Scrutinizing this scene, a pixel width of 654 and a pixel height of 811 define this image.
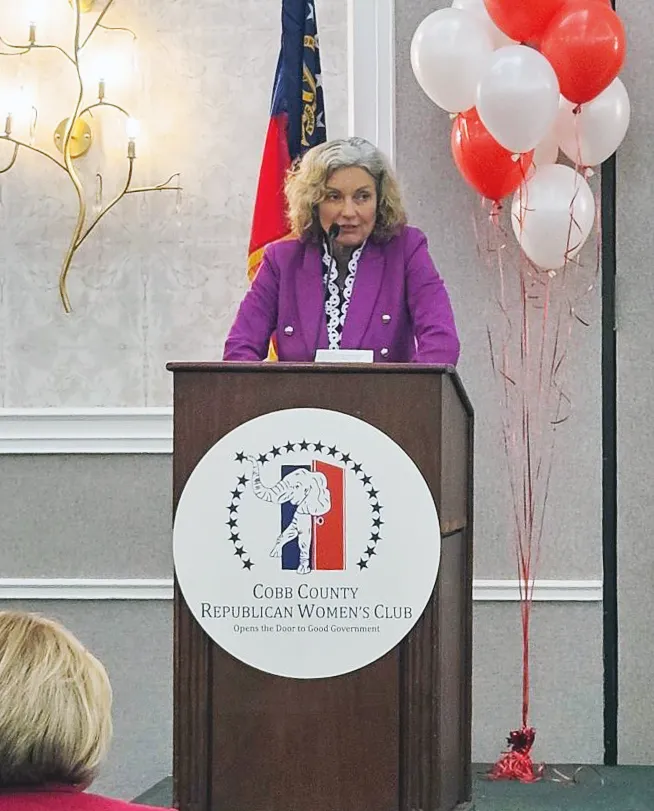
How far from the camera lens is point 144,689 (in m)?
3.84

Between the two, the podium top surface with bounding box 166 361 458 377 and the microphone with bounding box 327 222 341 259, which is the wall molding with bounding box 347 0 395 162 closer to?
the microphone with bounding box 327 222 341 259

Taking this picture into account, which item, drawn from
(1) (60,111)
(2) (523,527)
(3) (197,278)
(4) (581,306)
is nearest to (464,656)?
(2) (523,527)

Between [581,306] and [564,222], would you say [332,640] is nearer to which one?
[564,222]

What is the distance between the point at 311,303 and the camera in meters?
2.91

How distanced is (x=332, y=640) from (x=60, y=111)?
7.36 feet

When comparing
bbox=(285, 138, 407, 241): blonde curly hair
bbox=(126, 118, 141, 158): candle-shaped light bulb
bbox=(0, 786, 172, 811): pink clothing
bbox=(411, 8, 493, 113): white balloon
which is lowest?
bbox=(0, 786, 172, 811): pink clothing

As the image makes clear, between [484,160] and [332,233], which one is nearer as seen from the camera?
[332,233]

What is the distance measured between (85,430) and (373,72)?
1.36m

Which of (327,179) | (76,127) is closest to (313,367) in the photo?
(327,179)

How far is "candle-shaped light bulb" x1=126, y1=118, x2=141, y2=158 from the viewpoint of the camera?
3859mm

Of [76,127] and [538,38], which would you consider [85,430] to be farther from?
[538,38]

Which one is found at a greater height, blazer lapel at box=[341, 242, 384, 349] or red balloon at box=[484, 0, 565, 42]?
red balloon at box=[484, 0, 565, 42]

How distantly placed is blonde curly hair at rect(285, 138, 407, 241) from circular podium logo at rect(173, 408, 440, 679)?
74cm

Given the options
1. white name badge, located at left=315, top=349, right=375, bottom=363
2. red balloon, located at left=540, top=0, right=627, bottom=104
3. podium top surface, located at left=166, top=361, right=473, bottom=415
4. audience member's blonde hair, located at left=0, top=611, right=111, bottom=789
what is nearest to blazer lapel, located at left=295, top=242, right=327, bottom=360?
white name badge, located at left=315, top=349, right=375, bottom=363
